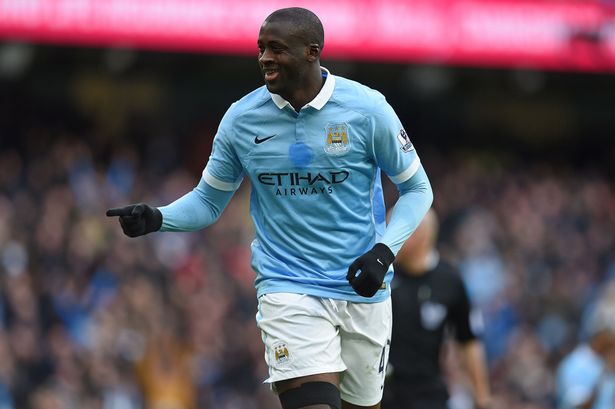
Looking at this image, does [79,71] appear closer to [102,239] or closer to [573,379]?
[102,239]

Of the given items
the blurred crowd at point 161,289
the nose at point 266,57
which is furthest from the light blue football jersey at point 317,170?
the blurred crowd at point 161,289

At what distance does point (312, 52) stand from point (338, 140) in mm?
386

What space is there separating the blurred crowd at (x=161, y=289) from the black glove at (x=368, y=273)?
7148 mm

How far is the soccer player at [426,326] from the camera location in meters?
7.35

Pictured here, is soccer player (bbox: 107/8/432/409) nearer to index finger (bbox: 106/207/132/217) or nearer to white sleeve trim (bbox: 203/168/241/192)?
index finger (bbox: 106/207/132/217)

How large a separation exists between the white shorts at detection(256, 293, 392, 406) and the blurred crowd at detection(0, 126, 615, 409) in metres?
6.65

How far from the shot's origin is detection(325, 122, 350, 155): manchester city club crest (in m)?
5.38

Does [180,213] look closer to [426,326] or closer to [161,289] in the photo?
[426,326]

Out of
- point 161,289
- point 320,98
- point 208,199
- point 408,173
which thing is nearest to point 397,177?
point 408,173

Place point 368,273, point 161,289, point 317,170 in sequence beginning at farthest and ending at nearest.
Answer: point 161,289
point 317,170
point 368,273

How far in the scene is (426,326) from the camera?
296 inches

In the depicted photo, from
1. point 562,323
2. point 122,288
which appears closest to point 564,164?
point 562,323

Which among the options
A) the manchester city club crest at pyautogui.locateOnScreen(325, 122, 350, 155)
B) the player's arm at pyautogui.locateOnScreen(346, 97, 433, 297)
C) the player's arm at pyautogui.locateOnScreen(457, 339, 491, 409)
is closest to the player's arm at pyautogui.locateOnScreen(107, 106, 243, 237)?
the manchester city club crest at pyautogui.locateOnScreen(325, 122, 350, 155)

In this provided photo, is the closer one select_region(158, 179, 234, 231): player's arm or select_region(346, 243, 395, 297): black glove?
select_region(346, 243, 395, 297): black glove
